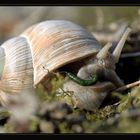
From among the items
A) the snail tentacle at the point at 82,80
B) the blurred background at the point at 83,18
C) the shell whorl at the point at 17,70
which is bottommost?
the snail tentacle at the point at 82,80

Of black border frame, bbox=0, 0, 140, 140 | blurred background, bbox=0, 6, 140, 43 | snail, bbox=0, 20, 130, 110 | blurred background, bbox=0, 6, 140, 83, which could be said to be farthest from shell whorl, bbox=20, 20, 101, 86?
blurred background, bbox=0, 6, 140, 43

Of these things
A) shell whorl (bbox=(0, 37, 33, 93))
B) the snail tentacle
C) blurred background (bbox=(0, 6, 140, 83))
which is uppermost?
blurred background (bbox=(0, 6, 140, 83))

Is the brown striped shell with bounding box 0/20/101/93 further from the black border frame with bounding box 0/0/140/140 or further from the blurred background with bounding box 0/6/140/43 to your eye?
the blurred background with bounding box 0/6/140/43

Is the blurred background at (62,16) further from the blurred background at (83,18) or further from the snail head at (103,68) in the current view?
the snail head at (103,68)

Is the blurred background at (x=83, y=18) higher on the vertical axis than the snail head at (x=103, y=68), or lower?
higher
